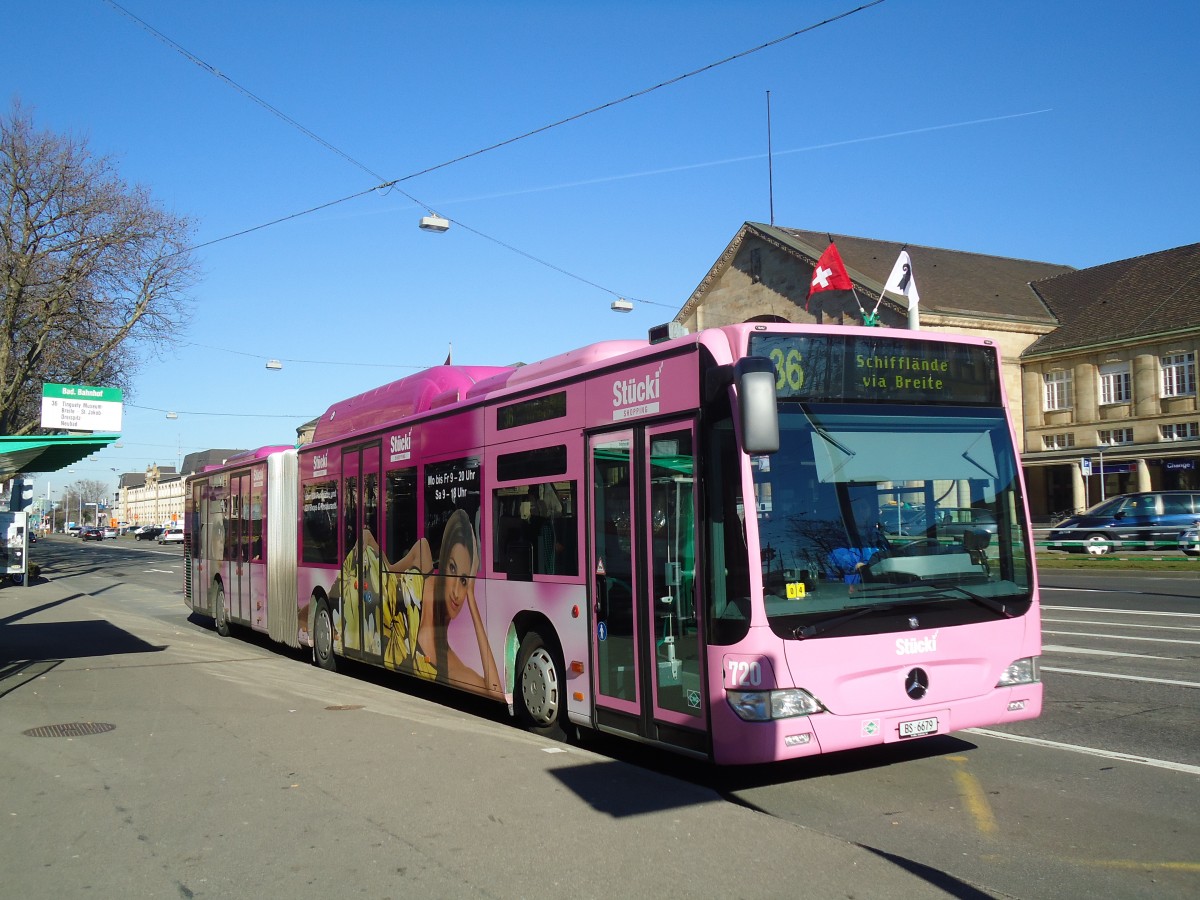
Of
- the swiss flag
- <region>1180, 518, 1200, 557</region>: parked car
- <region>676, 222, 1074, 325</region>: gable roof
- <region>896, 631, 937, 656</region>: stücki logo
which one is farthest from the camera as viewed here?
<region>676, 222, 1074, 325</region>: gable roof

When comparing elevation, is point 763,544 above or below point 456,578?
above

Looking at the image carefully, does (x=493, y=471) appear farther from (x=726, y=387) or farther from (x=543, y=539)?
(x=726, y=387)

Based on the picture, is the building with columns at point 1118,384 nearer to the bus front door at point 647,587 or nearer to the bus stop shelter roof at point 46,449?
the bus stop shelter roof at point 46,449

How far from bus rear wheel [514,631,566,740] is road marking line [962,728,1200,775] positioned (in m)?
3.04

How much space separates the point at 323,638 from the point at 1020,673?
937 centimetres

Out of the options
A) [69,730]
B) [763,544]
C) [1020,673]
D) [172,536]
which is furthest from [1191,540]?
[172,536]

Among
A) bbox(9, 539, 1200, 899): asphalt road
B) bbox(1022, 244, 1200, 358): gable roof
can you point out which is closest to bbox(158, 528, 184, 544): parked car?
bbox(1022, 244, 1200, 358): gable roof

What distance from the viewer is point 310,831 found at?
588 cm

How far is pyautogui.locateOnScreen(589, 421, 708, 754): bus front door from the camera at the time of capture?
6770 millimetres

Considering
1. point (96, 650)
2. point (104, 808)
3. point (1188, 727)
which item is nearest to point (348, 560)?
point (96, 650)

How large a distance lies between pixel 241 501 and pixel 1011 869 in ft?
48.2

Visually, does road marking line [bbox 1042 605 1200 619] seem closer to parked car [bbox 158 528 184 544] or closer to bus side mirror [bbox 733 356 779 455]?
bus side mirror [bbox 733 356 779 455]

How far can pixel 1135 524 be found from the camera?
32.0 m

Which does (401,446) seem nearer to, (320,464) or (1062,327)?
(320,464)
